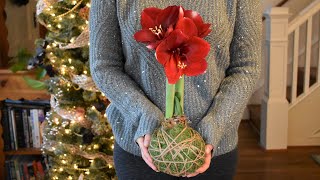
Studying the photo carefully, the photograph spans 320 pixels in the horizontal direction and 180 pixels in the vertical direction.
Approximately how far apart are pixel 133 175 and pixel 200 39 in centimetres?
40

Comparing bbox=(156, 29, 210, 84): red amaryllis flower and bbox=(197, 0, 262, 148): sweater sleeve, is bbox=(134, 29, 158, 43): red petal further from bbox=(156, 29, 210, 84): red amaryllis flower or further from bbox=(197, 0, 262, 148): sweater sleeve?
bbox=(197, 0, 262, 148): sweater sleeve

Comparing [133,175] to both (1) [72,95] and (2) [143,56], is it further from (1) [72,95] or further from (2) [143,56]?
(1) [72,95]

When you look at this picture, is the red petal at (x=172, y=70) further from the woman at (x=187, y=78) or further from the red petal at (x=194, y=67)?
the woman at (x=187, y=78)

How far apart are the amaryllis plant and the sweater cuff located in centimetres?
14

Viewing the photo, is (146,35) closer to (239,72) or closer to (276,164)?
(239,72)

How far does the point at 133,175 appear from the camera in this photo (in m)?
0.97

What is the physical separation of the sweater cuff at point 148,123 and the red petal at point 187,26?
0.73 feet

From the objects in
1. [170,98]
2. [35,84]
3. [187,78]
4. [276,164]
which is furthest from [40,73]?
[276,164]

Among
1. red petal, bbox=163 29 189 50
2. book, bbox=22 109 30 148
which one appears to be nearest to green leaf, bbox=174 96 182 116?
red petal, bbox=163 29 189 50

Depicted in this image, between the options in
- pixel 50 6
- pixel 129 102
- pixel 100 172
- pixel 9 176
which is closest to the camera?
pixel 129 102

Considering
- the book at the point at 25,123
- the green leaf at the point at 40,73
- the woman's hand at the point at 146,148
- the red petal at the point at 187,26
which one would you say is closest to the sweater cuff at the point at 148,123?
the woman's hand at the point at 146,148

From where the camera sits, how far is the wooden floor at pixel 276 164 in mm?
2672

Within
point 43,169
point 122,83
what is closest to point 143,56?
point 122,83

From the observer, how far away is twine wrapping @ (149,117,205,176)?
0.79m
